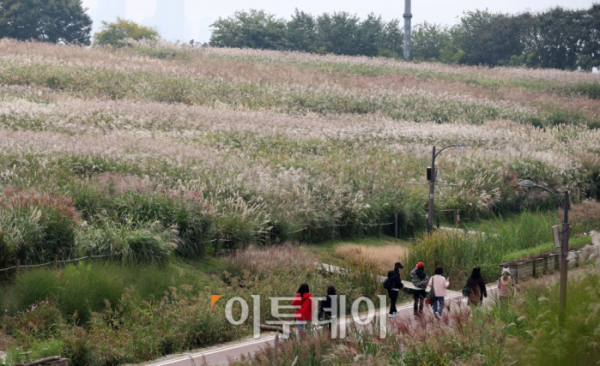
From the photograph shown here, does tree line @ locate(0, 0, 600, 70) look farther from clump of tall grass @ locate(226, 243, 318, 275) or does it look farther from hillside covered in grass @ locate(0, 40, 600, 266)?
clump of tall grass @ locate(226, 243, 318, 275)

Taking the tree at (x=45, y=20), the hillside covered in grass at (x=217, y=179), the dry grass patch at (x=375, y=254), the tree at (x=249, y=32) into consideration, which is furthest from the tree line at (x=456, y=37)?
the dry grass patch at (x=375, y=254)

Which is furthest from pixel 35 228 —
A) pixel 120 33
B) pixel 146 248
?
pixel 120 33

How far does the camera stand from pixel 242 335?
46.5 feet

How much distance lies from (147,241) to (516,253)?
38.1 feet

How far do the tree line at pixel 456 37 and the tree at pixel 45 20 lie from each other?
1503 cm

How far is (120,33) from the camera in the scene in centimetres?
6875

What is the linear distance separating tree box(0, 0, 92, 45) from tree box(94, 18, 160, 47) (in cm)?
260

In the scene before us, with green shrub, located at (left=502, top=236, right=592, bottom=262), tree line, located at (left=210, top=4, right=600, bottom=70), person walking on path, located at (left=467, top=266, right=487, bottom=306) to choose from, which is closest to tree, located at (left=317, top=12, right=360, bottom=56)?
tree line, located at (left=210, top=4, right=600, bottom=70)

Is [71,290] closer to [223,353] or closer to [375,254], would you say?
[223,353]

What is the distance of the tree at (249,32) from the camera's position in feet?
260

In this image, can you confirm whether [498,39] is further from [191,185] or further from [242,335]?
[242,335]

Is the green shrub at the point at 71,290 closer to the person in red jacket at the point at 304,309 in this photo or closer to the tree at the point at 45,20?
the person in red jacket at the point at 304,309

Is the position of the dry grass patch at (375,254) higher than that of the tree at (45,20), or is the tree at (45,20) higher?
the tree at (45,20)

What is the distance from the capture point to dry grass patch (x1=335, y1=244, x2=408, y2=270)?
1883cm
